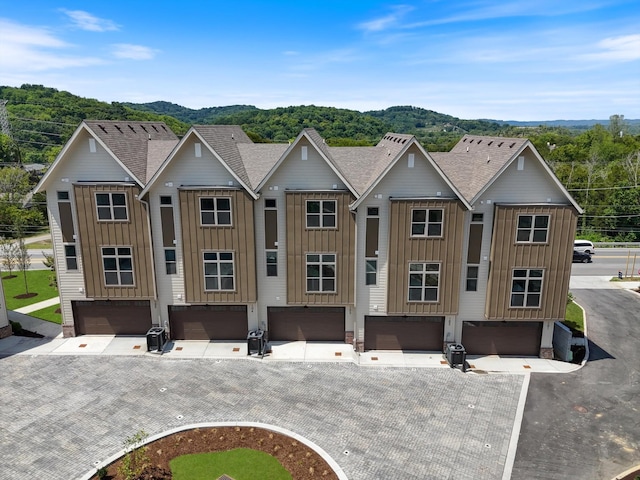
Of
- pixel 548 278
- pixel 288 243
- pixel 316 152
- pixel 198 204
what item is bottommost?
pixel 548 278

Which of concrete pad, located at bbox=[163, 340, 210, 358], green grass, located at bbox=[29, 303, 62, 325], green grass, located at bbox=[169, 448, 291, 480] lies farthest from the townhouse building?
green grass, located at bbox=[169, 448, 291, 480]

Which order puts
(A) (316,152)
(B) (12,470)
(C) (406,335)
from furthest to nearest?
(C) (406,335), (A) (316,152), (B) (12,470)

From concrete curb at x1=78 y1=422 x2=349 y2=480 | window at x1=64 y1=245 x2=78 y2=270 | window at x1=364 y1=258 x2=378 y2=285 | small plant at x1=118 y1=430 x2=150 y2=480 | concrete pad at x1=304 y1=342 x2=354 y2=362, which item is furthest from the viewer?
window at x1=64 y1=245 x2=78 y2=270

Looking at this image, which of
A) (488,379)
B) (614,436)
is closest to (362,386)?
(488,379)

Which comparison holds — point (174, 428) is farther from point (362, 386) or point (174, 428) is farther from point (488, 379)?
point (488, 379)

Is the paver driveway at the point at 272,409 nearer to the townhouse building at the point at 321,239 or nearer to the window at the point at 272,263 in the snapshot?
the townhouse building at the point at 321,239

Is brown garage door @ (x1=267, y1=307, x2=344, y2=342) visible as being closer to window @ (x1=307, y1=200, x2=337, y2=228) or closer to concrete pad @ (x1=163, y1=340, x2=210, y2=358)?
concrete pad @ (x1=163, y1=340, x2=210, y2=358)

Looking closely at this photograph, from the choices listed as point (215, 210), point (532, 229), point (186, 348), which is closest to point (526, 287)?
point (532, 229)
